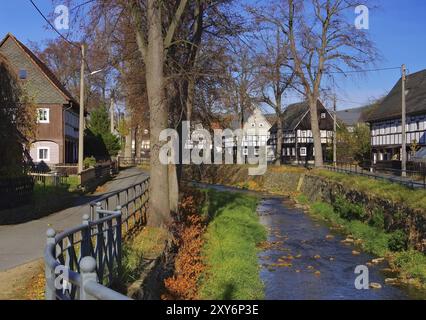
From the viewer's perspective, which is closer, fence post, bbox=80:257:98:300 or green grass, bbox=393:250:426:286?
fence post, bbox=80:257:98:300

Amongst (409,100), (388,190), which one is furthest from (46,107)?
(409,100)

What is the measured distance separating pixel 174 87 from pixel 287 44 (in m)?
24.8

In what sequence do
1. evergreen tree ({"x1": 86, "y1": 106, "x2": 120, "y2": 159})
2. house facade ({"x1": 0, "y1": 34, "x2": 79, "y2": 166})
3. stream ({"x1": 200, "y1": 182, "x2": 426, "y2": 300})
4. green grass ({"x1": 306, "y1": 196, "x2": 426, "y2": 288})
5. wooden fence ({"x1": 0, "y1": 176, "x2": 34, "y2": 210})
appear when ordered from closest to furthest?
1. stream ({"x1": 200, "y1": 182, "x2": 426, "y2": 300})
2. green grass ({"x1": 306, "y1": 196, "x2": 426, "y2": 288})
3. wooden fence ({"x1": 0, "y1": 176, "x2": 34, "y2": 210})
4. house facade ({"x1": 0, "y1": 34, "x2": 79, "y2": 166})
5. evergreen tree ({"x1": 86, "y1": 106, "x2": 120, "y2": 159})

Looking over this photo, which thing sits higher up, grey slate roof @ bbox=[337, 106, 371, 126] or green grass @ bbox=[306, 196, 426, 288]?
grey slate roof @ bbox=[337, 106, 371, 126]

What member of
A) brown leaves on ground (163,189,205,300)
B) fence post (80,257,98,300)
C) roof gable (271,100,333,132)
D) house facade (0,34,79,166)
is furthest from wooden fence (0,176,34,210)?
roof gable (271,100,333,132)

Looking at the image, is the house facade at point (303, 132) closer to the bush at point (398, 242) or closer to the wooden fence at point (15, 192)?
the wooden fence at point (15, 192)

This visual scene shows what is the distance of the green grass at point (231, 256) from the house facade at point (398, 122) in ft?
82.4

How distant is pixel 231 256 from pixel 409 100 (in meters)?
38.8

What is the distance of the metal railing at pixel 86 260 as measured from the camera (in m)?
3.74

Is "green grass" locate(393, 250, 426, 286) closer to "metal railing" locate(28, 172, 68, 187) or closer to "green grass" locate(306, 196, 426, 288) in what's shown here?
"green grass" locate(306, 196, 426, 288)

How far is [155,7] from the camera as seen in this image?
14484mm

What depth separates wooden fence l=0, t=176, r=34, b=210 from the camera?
18.3 metres

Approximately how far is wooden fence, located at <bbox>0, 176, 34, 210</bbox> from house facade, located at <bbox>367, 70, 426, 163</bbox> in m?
32.0

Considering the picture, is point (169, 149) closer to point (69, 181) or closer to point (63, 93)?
point (69, 181)
